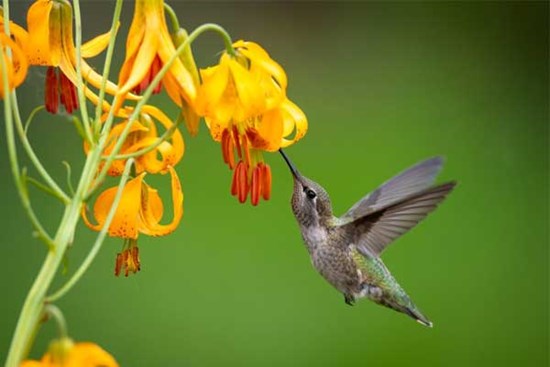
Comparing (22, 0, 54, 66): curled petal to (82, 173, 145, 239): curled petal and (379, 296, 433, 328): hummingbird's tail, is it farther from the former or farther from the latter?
(379, 296, 433, 328): hummingbird's tail

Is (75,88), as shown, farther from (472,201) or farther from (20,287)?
(472,201)

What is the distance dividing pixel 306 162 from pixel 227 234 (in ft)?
2.42

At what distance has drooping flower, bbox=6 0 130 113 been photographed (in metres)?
1.93

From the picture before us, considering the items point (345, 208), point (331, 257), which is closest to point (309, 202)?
point (331, 257)

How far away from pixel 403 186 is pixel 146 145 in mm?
732

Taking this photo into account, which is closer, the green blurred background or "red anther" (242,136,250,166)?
"red anther" (242,136,250,166)

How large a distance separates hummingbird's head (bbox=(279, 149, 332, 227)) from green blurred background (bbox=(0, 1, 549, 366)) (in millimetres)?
2184

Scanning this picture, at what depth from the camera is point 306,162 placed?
5891 mm

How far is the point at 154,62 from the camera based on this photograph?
1834mm

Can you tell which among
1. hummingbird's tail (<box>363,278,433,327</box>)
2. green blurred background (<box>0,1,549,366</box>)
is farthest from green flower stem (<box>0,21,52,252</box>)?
green blurred background (<box>0,1,549,366</box>)

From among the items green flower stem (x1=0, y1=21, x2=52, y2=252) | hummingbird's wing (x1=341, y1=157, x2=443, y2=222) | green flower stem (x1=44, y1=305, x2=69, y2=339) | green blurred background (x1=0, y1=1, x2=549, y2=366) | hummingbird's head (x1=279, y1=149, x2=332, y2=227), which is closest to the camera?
green flower stem (x1=44, y1=305, x2=69, y2=339)

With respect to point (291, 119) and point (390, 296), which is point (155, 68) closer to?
point (291, 119)

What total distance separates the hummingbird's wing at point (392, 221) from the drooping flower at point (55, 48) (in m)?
0.66

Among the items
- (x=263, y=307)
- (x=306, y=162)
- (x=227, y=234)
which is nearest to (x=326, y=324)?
(x=263, y=307)
